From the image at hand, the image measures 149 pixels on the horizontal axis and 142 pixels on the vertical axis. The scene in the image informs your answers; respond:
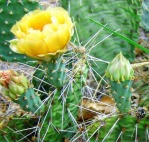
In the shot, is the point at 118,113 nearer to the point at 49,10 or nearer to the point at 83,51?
the point at 83,51

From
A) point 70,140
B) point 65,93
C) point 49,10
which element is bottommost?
point 70,140

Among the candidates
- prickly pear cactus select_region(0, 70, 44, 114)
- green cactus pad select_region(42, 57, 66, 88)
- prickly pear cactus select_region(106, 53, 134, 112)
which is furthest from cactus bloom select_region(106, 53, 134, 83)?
prickly pear cactus select_region(0, 70, 44, 114)

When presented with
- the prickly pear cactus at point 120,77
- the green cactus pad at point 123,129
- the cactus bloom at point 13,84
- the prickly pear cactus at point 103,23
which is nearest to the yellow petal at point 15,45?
the cactus bloom at point 13,84

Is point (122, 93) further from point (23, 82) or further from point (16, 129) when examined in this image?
point (16, 129)

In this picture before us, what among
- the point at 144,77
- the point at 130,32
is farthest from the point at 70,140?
the point at 130,32

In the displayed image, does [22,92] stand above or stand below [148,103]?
above

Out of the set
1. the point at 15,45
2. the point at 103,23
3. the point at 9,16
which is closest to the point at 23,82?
the point at 15,45
